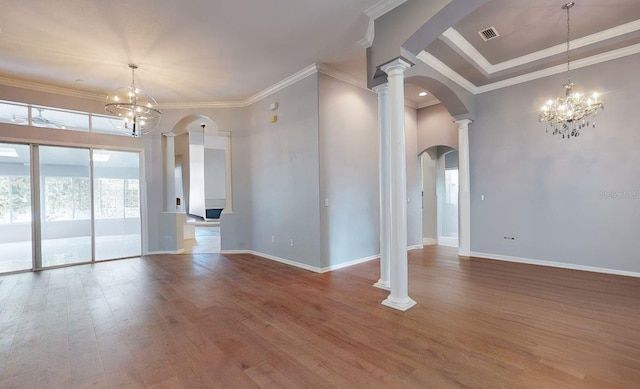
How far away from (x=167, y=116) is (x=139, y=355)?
17.2 feet

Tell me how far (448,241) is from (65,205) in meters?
8.65

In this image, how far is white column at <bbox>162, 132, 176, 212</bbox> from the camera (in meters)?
6.14

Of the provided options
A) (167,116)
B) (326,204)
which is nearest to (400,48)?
(326,204)

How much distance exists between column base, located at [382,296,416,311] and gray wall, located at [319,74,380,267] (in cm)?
154

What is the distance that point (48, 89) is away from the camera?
4.90 m

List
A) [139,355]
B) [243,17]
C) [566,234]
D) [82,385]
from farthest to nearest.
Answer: [566,234] → [243,17] → [139,355] → [82,385]

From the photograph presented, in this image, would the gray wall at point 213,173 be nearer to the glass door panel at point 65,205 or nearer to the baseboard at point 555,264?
the glass door panel at point 65,205

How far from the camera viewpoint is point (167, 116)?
19.5 feet

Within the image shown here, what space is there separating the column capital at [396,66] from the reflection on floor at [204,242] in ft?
16.8

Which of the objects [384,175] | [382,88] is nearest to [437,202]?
[384,175]

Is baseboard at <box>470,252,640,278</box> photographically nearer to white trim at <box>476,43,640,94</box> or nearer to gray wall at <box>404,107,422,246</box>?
gray wall at <box>404,107,422,246</box>

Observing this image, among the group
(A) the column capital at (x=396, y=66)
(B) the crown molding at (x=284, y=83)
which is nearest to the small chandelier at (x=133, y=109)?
(B) the crown molding at (x=284, y=83)

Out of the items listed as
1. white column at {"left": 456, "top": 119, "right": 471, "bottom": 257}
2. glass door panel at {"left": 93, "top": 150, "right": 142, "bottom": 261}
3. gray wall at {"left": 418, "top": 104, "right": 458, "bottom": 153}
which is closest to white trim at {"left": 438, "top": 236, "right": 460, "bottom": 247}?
white column at {"left": 456, "top": 119, "right": 471, "bottom": 257}

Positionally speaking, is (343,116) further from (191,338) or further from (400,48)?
(191,338)
